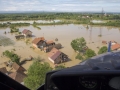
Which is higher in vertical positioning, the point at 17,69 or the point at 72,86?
the point at 72,86

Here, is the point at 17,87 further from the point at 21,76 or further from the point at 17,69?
the point at 17,69

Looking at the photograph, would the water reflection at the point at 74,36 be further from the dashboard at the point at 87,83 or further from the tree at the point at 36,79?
the dashboard at the point at 87,83

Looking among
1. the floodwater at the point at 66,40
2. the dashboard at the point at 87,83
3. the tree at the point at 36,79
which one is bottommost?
A: the floodwater at the point at 66,40

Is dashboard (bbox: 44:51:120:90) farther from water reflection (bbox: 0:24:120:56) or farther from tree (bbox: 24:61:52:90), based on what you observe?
water reflection (bbox: 0:24:120:56)

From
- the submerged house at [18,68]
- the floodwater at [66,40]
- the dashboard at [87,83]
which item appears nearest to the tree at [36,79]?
the submerged house at [18,68]

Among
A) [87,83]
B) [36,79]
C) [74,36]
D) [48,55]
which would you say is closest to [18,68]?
[48,55]

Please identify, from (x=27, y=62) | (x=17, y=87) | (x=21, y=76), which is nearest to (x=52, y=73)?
(x=17, y=87)

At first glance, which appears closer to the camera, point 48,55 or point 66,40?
point 48,55

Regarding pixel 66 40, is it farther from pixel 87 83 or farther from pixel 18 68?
pixel 87 83
